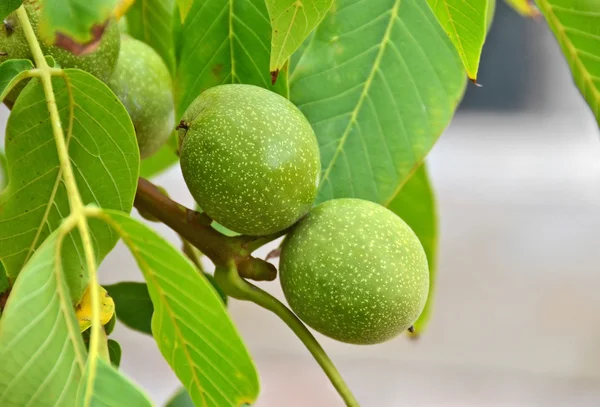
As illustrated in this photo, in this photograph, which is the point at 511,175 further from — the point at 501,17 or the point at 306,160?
the point at 306,160

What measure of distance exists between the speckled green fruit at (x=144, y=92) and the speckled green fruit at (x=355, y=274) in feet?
0.40

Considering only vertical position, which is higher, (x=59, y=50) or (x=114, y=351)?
(x=59, y=50)

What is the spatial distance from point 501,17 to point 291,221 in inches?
70.4

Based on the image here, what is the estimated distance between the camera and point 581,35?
1.33ft

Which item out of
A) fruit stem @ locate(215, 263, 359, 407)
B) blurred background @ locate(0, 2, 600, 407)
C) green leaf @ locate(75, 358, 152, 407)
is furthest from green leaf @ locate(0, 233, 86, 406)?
blurred background @ locate(0, 2, 600, 407)

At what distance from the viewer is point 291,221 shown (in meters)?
0.40

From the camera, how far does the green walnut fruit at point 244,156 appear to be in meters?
0.37

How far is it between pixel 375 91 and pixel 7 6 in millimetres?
230

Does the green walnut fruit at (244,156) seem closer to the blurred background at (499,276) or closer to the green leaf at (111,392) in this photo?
the green leaf at (111,392)

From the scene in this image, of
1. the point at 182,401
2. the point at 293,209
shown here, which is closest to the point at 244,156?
the point at 293,209

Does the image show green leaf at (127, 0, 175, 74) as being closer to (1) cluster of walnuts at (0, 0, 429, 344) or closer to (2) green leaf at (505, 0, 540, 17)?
(1) cluster of walnuts at (0, 0, 429, 344)

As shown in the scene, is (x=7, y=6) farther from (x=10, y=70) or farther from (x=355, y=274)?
(x=355, y=274)

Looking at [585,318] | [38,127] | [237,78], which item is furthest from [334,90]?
[585,318]

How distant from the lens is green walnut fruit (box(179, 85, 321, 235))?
37cm
